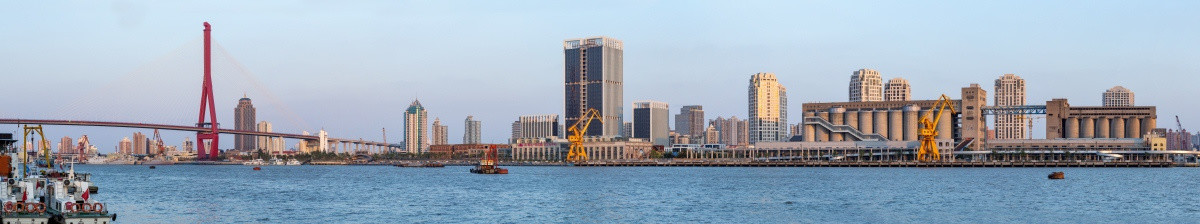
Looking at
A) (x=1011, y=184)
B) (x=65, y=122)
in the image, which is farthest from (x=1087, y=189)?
(x=65, y=122)

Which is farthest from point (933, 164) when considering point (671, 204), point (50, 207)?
point (50, 207)

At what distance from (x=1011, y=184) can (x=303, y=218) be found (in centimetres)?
5949

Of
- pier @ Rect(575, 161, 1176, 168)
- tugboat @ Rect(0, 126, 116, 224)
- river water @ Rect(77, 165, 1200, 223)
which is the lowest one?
pier @ Rect(575, 161, 1176, 168)

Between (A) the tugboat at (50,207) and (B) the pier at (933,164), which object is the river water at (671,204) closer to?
(A) the tugboat at (50,207)

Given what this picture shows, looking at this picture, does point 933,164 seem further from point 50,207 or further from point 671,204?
point 50,207

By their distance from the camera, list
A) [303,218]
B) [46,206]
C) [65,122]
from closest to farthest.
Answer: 1. [46,206]
2. [303,218]
3. [65,122]

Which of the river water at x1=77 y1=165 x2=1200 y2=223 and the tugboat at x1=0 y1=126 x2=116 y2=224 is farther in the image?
the river water at x1=77 y1=165 x2=1200 y2=223

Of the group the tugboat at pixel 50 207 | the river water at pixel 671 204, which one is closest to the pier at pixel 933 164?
the river water at pixel 671 204

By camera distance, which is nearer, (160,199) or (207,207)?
(207,207)

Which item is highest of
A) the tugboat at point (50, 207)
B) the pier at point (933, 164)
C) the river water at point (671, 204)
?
the tugboat at point (50, 207)

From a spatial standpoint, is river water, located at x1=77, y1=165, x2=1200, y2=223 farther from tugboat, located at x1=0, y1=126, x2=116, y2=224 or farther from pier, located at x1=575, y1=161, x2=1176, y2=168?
pier, located at x1=575, y1=161, x2=1176, y2=168

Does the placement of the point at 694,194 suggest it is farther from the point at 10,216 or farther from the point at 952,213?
the point at 10,216

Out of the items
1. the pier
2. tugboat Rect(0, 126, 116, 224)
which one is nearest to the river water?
tugboat Rect(0, 126, 116, 224)

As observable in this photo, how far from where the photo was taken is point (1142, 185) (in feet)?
299
